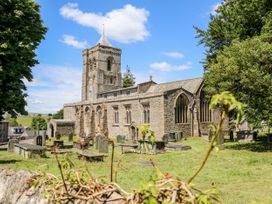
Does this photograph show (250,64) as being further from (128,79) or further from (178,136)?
(128,79)

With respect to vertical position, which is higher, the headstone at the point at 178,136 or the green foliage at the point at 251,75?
the green foliage at the point at 251,75

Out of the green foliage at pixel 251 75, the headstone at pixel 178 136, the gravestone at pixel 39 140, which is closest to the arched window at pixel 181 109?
the headstone at pixel 178 136

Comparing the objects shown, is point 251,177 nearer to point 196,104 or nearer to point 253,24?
point 253,24

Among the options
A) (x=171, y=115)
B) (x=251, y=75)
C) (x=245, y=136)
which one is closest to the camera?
Answer: (x=251, y=75)

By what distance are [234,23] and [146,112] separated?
1535cm

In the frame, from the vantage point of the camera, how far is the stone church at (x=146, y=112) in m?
33.7

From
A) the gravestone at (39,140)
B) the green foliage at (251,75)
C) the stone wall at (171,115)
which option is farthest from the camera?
the stone wall at (171,115)

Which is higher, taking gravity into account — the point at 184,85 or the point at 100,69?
the point at 100,69

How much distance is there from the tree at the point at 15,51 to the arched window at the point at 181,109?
20.0 metres

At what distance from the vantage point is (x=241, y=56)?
19312mm

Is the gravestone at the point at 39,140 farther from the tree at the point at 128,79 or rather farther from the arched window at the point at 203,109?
the tree at the point at 128,79

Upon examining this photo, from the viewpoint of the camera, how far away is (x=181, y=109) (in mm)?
35125

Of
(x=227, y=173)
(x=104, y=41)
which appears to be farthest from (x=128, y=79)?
(x=227, y=173)

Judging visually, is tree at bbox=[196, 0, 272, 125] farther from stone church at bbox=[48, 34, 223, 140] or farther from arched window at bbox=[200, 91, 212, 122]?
arched window at bbox=[200, 91, 212, 122]
